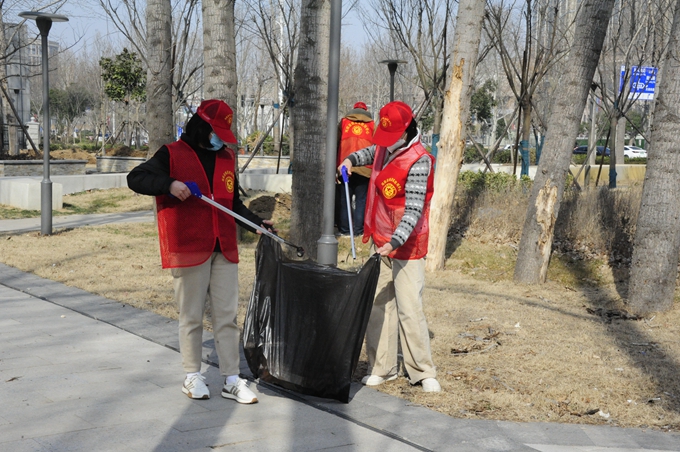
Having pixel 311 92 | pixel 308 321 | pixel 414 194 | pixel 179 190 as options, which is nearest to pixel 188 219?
pixel 179 190

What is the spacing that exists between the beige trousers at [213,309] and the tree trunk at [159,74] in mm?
7764

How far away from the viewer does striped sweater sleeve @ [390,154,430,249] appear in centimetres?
477

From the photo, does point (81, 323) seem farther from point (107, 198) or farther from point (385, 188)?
point (107, 198)

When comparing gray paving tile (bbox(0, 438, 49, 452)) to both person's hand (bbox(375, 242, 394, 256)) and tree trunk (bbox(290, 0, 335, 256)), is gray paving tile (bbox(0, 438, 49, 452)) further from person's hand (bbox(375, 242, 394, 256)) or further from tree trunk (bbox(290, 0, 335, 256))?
tree trunk (bbox(290, 0, 335, 256))

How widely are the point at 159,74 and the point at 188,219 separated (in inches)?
321

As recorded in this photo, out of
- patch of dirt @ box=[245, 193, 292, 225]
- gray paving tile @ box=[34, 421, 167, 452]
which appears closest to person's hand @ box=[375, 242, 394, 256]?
gray paving tile @ box=[34, 421, 167, 452]

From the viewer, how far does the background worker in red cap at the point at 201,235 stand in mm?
4527

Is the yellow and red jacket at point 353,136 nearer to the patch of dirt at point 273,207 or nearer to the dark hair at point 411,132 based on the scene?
the patch of dirt at point 273,207

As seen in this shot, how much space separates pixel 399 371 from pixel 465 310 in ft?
7.16

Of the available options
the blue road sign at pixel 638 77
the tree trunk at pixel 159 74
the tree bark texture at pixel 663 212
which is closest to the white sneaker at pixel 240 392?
the tree bark texture at pixel 663 212

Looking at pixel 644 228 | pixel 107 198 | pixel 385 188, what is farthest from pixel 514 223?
pixel 107 198

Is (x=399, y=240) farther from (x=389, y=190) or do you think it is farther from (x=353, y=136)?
(x=353, y=136)

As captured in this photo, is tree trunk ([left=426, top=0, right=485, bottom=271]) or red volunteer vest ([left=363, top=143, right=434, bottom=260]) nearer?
red volunteer vest ([left=363, top=143, right=434, bottom=260])

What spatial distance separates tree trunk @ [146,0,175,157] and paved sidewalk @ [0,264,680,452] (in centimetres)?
683
